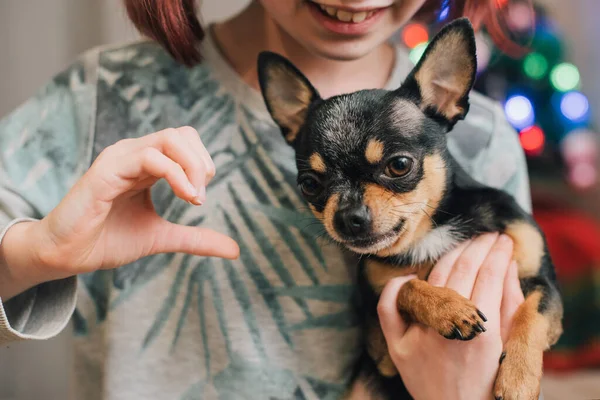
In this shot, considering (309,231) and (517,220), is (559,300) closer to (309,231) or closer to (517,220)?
(517,220)

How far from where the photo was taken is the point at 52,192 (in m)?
0.99

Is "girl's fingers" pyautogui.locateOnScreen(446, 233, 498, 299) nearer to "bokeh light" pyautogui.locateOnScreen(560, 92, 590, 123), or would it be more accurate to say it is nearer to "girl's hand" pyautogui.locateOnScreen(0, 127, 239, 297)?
"girl's hand" pyautogui.locateOnScreen(0, 127, 239, 297)

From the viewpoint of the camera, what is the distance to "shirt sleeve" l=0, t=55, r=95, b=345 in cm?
89

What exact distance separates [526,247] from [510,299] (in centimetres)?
9

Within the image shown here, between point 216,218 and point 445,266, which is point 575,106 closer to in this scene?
point 445,266

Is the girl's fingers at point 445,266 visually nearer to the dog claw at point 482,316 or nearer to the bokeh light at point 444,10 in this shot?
the dog claw at point 482,316

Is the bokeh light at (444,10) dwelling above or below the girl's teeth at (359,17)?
below

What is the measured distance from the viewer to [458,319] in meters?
0.77

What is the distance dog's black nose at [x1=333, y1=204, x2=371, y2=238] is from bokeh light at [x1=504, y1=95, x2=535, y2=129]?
134 centimetres

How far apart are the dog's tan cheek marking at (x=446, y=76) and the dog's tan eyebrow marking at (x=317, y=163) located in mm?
171

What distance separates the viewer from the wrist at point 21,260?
30.3 inches

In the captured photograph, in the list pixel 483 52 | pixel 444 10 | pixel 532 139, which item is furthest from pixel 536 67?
pixel 444 10

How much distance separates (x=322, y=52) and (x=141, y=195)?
0.35 meters

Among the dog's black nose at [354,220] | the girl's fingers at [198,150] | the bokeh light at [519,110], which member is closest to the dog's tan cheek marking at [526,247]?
the dog's black nose at [354,220]
